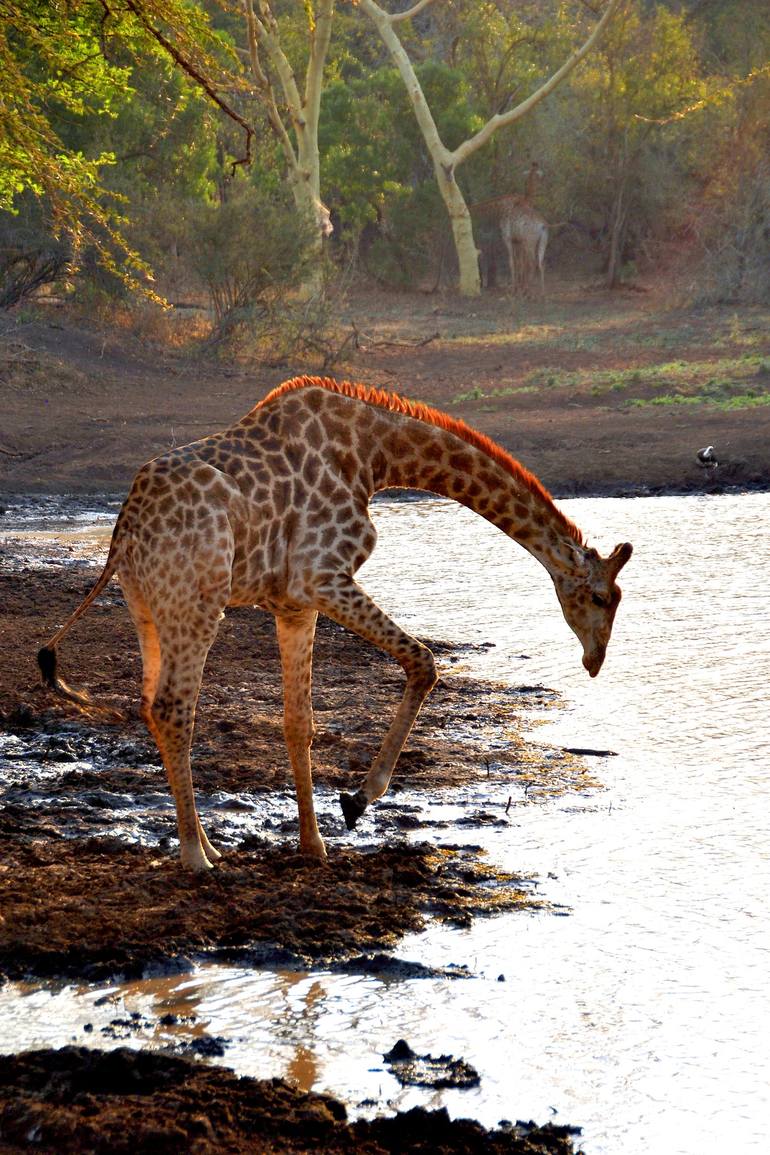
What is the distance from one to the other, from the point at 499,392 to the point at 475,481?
1416 cm

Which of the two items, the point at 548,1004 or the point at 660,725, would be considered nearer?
the point at 548,1004

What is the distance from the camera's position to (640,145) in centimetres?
3206

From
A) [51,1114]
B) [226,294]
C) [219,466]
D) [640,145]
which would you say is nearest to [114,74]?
[226,294]

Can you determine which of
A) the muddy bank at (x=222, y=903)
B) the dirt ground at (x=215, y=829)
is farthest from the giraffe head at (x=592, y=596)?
the muddy bank at (x=222, y=903)

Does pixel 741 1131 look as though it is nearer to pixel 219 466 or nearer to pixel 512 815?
pixel 512 815

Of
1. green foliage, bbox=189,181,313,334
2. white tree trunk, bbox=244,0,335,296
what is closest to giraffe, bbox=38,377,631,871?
green foliage, bbox=189,181,313,334

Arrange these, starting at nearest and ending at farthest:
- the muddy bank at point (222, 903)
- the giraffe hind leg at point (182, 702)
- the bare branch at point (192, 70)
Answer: the muddy bank at point (222, 903), the giraffe hind leg at point (182, 702), the bare branch at point (192, 70)

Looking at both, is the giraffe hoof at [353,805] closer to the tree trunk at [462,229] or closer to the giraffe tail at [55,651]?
the giraffe tail at [55,651]

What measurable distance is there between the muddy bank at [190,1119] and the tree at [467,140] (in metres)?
28.3

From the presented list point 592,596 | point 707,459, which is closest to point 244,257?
point 707,459

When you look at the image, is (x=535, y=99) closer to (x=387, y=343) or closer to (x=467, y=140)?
(x=467, y=140)

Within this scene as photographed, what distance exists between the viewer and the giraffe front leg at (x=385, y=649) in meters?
5.38

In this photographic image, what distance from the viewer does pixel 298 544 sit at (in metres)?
5.44

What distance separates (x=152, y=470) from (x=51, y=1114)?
7.44 feet
